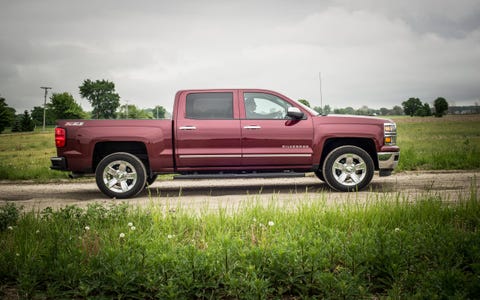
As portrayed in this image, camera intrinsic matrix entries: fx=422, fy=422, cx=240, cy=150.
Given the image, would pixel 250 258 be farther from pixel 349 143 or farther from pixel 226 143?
pixel 349 143

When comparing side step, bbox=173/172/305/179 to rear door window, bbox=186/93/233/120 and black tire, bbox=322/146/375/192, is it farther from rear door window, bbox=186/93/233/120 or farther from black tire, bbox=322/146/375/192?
rear door window, bbox=186/93/233/120

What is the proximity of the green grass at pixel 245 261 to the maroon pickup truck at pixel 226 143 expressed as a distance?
321 centimetres

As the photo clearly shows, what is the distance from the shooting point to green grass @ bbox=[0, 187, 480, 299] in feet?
10.9

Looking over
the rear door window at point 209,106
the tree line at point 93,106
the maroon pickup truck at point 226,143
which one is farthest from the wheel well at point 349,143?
the tree line at point 93,106

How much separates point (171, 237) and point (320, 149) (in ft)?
15.4

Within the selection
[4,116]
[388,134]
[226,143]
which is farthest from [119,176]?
[4,116]

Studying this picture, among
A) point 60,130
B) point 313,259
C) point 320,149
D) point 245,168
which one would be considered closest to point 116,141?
point 60,130

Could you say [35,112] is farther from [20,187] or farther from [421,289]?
[421,289]

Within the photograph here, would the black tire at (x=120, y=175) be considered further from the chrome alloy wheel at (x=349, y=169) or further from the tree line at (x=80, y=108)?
the tree line at (x=80, y=108)

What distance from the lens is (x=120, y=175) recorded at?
8.09 metres

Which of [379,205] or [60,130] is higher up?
[60,130]

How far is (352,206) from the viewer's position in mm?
5434

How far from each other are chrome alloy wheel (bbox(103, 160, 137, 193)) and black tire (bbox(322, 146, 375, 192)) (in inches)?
146

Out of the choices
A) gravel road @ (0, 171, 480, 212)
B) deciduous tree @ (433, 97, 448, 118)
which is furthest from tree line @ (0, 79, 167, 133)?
deciduous tree @ (433, 97, 448, 118)
